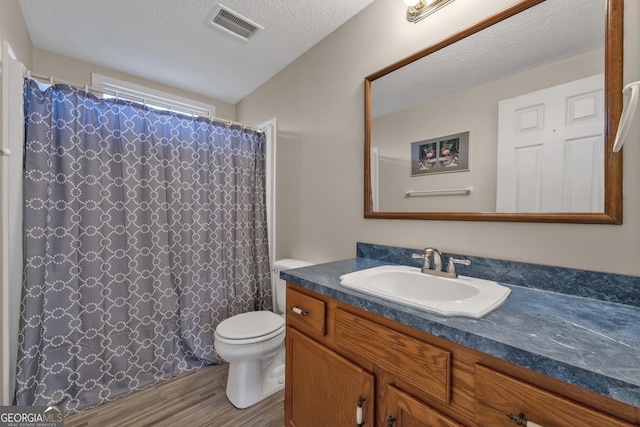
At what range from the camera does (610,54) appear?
84cm

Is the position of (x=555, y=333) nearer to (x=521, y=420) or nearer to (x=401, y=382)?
(x=521, y=420)

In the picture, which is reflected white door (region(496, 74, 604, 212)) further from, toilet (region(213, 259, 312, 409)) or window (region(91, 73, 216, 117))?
window (region(91, 73, 216, 117))

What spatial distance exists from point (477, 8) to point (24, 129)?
232 centimetres

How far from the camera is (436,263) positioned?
1.14 m

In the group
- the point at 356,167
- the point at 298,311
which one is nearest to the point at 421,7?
the point at 356,167

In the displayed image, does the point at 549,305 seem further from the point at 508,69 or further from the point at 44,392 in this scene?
the point at 44,392

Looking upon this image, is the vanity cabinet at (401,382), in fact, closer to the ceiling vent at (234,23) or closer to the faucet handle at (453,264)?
the faucet handle at (453,264)

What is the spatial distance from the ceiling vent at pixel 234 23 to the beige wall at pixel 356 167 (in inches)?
16.6

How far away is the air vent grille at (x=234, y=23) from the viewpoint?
5.28 ft

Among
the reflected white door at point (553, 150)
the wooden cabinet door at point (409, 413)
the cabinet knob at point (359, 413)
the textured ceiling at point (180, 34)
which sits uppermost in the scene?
the textured ceiling at point (180, 34)

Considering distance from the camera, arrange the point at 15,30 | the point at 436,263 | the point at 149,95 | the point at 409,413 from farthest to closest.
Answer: the point at 149,95 < the point at 15,30 < the point at 436,263 < the point at 409,413

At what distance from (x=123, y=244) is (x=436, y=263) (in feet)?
6.14

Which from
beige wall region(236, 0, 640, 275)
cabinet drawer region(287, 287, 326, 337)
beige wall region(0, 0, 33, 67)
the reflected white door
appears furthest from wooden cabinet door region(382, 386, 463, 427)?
beige wall region(0, 0, 33, 67)

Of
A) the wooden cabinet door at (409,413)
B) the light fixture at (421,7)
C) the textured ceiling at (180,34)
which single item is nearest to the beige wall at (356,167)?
the light fixture at (421,7)
